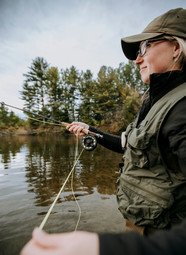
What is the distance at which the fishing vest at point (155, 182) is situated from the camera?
1094mm

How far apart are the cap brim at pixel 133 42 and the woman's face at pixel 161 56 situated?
0.24 feet

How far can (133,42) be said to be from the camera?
1518mm

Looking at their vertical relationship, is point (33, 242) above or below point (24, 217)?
above

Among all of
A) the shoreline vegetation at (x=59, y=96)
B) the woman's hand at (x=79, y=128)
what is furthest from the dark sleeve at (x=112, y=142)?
the shoreline vegetation at (x=59, y=96)

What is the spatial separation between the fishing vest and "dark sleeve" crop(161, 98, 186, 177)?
0.04 meters

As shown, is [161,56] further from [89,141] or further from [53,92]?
[53,92]

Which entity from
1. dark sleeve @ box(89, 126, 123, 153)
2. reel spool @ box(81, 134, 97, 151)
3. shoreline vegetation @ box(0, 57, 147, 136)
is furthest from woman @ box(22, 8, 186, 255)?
shoreline vegetation @ box(0, 57, 147, 136)

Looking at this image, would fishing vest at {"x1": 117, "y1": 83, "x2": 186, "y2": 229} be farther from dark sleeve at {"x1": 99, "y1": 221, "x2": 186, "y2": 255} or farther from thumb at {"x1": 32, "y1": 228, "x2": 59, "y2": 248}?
thumb at {"x1": 32, "y1": 228, "x2": 59, "y2": 248}

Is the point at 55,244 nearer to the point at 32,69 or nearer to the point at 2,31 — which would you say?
the point at 32,69

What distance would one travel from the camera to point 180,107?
94cm

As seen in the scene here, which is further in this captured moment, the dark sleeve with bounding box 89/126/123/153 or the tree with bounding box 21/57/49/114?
the tree with bounding box 21/57/49/114

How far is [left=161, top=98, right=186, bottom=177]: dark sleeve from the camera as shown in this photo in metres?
0.82

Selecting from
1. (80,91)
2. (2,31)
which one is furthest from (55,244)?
(2,31)

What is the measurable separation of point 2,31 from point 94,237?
67.1 m
